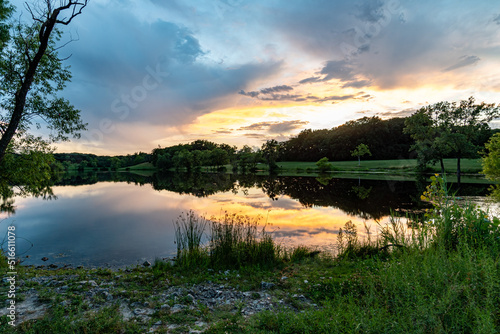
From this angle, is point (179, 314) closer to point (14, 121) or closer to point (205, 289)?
point (205, 289)

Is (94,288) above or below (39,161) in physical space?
below

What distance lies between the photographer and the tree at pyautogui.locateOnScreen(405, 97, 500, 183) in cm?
3603

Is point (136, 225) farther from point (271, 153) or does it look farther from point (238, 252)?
point (271, 153)

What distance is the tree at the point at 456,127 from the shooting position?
118 ft

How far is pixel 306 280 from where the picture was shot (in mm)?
6711

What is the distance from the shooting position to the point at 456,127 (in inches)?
1490

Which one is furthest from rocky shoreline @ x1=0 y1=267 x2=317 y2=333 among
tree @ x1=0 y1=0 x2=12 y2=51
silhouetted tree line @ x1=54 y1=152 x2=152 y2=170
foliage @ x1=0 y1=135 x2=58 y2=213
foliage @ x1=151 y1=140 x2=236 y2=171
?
silhouetted tree line @ x1=54 y1=152 x2=152 y2=170

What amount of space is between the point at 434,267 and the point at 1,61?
17771 mm

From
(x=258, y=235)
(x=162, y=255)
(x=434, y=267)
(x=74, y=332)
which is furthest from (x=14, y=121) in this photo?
(x=434, y=267)

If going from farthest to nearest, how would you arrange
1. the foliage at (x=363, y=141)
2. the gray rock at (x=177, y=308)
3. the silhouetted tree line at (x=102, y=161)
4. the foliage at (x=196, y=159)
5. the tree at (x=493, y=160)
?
the silhouetted tree line at (x=102, y=161) → the foliage at (x=196, y=159) → the foliage at (x=363, y=141) → the tree at (x=493, y=160) → the gray rock at (x=177, y=308)

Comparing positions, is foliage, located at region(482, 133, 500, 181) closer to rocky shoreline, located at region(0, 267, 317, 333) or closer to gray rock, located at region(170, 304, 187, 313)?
rocky shoreline, located at region(0, 267, 317, 333)

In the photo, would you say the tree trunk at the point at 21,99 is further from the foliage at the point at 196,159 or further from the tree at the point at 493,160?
the foliage at the point at 196,159

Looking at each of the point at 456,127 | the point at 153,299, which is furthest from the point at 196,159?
the point at 153,299

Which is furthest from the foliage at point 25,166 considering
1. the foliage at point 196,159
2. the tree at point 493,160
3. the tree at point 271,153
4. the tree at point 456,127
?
the foliage at point 196,159
